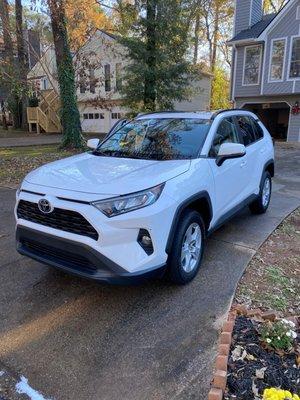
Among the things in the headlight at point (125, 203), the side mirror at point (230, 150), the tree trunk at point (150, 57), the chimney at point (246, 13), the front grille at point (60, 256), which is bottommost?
the front grille at point (60, 256)

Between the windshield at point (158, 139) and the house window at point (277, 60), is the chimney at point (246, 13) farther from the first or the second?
the windshield at point (158, 139)

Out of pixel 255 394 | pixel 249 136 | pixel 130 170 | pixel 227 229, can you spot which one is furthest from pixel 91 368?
pixel 249 136

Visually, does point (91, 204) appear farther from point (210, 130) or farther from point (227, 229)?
point (227, 229)

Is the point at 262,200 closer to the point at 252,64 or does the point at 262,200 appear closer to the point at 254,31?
the point at 252,64

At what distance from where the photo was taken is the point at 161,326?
3.01 metres

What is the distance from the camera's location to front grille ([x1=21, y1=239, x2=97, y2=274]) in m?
2.96

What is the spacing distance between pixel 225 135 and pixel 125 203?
2188 millimetres

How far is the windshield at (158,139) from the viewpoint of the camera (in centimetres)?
399

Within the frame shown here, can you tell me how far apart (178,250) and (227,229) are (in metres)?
2.19

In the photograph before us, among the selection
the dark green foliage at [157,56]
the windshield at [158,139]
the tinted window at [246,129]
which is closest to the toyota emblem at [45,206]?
the windshield at [158,139]

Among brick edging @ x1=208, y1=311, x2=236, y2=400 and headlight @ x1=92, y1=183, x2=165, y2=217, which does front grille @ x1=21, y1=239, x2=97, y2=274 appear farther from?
brick edging @ x1=208, y1=311, x2=236, y2=400

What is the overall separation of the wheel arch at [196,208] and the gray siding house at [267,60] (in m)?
17.1

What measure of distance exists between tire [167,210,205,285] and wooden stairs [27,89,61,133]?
23.5 metres

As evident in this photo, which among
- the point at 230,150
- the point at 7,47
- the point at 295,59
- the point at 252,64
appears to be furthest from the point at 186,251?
the point at 252,64
